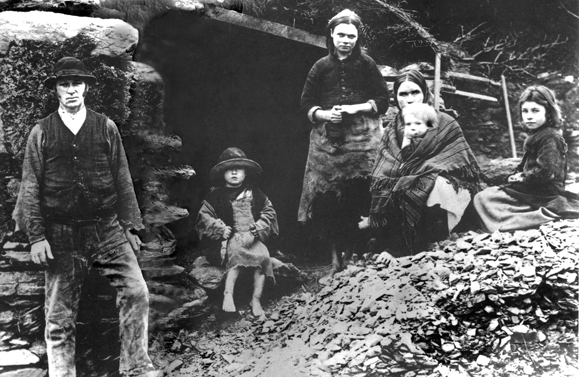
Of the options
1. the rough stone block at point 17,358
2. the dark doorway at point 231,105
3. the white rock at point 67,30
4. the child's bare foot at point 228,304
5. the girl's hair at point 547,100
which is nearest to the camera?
the rough stone block at point 17,358

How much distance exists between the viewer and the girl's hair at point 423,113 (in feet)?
16.2

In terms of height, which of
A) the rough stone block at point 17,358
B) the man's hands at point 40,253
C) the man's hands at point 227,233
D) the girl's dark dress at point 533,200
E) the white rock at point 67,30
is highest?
the white rock at point 67,30

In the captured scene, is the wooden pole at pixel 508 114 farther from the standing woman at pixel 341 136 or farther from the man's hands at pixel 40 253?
the man's hands at pixel 40 253

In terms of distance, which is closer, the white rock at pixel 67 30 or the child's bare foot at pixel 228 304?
the white rock at pixel 67 30

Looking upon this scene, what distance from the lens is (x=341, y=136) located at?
4.90 m

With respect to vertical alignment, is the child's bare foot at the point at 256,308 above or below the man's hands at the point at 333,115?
below

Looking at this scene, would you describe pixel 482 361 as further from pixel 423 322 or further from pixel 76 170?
pixel 76 170

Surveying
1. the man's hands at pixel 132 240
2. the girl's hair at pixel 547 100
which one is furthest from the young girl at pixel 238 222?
the girl's hair at pixel 547 100

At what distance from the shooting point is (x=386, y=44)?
497 centimetres

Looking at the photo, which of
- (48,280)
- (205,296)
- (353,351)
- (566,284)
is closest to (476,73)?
(566,284)

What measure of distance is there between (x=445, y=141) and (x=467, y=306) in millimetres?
1390

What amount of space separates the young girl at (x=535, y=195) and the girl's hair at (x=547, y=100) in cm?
7

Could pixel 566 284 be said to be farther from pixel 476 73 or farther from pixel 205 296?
pixel 205 296

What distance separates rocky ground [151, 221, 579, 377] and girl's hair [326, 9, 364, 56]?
5.88 feet
